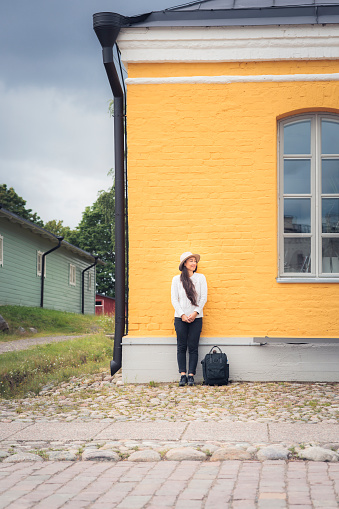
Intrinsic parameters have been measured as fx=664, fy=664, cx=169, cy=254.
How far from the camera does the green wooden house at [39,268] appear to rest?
2449 centimetres

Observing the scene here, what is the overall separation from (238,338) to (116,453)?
4020 millimetres

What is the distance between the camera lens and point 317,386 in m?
8.35

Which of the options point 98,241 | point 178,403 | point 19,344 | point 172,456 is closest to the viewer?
point 172,456

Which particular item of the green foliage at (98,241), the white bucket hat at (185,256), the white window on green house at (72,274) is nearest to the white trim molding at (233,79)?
the white bucket hat at (185,256)

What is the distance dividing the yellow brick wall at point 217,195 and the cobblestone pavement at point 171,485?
167 inches

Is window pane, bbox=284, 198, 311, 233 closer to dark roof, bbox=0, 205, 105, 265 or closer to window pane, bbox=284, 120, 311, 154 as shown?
window pane, bbox=284, 120, 311, 154

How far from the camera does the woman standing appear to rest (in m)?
8.58

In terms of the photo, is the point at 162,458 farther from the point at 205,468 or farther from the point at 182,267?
the point at 182,267

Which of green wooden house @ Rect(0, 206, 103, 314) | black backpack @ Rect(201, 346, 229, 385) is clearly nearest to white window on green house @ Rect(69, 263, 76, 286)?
green wooden house @ Rect(0, 206, 103, 314)

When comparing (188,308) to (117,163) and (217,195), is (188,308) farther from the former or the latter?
(117,163)

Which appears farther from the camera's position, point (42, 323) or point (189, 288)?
point (42, 323)

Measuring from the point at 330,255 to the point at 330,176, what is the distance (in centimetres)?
110

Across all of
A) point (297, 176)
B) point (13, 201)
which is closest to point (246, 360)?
point (297, 176)

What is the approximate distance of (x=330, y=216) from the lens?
913cm
